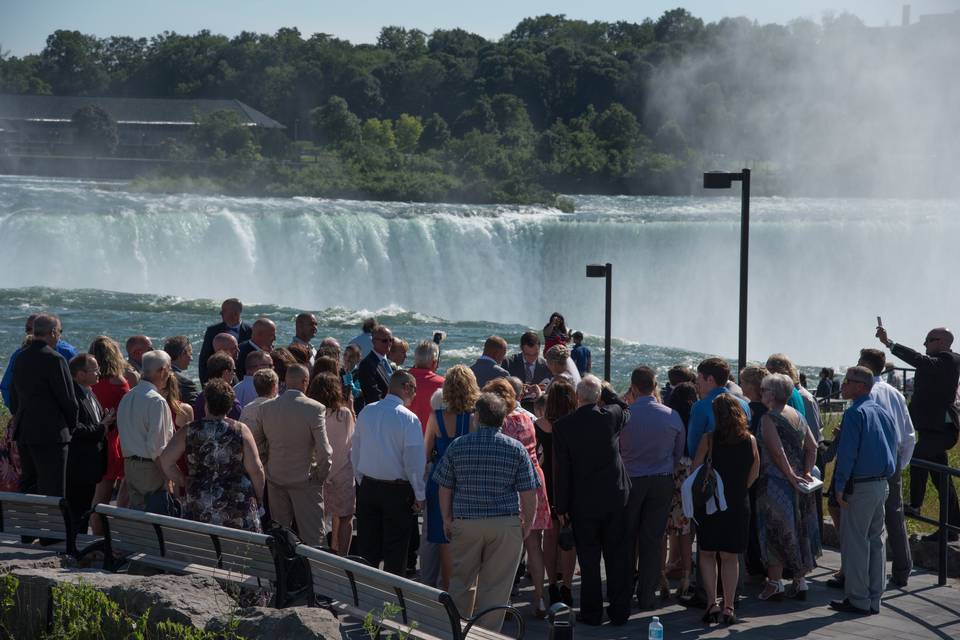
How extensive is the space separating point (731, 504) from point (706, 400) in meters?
0.71

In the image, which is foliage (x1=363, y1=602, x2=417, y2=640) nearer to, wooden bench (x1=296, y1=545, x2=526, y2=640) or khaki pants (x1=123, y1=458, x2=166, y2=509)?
wooden bench (x1=296, y1=545, x2=526, y2=640)

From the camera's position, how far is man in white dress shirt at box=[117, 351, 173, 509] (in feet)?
24.2

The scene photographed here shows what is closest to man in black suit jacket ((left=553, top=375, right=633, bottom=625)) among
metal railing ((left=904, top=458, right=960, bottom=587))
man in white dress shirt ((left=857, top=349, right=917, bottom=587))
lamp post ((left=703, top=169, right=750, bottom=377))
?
man in white dress shirt ((left=857, top=349, right=917, bottom=587))

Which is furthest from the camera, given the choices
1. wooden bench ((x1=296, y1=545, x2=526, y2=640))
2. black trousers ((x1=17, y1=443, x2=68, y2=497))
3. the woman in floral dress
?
black trousers ((x1=17, y1=443, x2=68, y2=497))

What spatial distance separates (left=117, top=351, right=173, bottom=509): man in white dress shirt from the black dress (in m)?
3.44

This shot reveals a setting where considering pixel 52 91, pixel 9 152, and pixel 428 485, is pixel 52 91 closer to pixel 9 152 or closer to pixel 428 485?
pixel 9 152

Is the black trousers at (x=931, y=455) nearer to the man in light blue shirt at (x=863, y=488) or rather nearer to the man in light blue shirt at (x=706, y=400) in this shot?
the man in light blue shirt at (x=863, y=488)

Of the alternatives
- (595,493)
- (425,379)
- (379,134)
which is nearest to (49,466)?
(425,379)

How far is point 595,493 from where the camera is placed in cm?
735

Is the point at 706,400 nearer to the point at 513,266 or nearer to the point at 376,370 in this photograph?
the point at 376,370

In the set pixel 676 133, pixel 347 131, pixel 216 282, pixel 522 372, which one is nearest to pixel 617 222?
pixel 216 282

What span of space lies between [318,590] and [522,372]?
4647 mm

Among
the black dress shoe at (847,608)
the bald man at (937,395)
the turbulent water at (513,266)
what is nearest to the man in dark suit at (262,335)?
the black dress shoe at (847,608)

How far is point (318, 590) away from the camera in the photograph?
6418 mm
